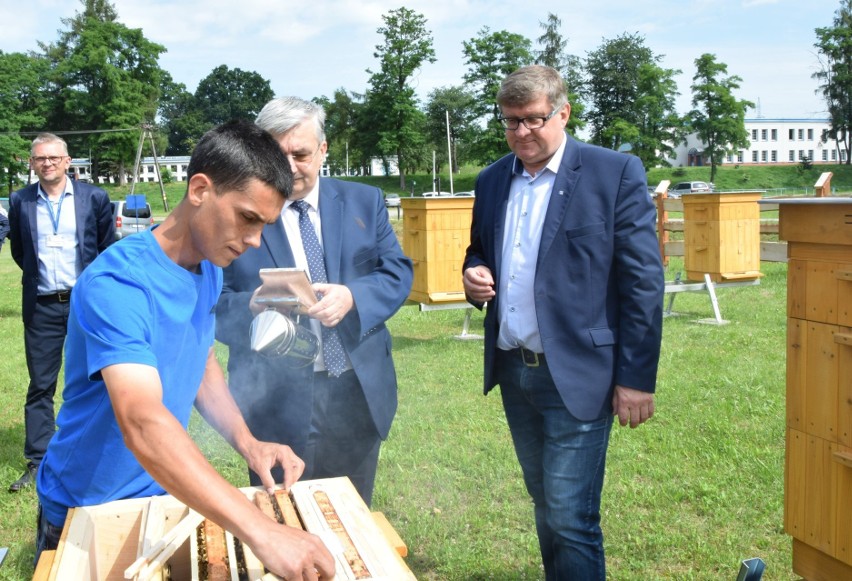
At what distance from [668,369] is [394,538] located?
568 centimetres

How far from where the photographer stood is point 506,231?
290 centimetres

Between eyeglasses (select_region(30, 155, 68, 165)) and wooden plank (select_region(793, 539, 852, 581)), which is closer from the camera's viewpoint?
wooden plank (select_region(793, 539, 852, 581))

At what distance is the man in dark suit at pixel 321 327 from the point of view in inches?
104

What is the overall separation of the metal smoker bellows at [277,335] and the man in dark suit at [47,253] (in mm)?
3177

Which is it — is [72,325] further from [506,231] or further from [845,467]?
[845,467]

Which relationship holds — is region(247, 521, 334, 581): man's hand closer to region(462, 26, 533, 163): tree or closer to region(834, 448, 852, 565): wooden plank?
region(834, 448, 852, 565): wooden plank

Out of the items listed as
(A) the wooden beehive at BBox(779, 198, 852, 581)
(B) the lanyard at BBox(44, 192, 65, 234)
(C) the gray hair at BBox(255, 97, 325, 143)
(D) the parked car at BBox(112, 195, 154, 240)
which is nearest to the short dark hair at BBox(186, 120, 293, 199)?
(C) the gray hair at BBox(255, 97, 325, 143)

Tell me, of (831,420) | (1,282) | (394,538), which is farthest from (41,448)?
(1,282)

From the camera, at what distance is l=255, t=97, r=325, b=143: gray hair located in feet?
8.46

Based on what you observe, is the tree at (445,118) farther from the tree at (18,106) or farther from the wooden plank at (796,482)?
the wooden plank at (796,482)

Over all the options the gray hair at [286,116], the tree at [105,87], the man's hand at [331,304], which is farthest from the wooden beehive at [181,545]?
the tree at [105,87]

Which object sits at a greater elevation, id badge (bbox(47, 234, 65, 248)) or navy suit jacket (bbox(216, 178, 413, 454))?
id badge (bbox(47, 234, 65, 248))

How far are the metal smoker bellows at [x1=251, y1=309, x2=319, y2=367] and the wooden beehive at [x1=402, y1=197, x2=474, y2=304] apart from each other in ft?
19.9

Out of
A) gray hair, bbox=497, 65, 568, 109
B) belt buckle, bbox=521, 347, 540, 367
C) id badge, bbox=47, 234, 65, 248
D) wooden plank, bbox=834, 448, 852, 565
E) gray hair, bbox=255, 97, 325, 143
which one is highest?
gray hair, bbox=497, 65, 568, 109
